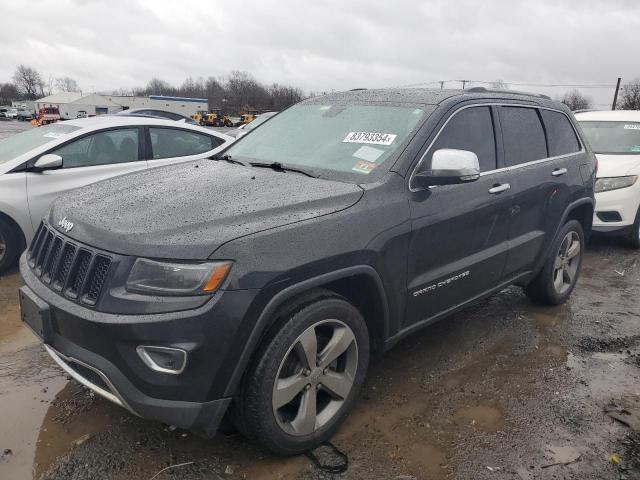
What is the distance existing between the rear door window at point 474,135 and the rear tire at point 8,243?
4118 mm

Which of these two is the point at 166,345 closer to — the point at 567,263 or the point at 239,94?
the point at 567,263

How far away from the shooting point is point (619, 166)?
6.74 metres

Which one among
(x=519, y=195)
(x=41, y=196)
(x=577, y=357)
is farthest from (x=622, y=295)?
(x=41, y=196)

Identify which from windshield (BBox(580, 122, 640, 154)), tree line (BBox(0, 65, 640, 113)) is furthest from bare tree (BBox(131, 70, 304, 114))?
windshield (BBox(580, 122, 640, 154))

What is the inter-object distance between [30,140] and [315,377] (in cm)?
469

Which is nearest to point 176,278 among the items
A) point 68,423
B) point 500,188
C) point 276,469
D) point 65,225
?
point 65,225

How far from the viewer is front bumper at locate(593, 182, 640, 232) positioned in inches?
257

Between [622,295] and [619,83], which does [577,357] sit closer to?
[622,295]

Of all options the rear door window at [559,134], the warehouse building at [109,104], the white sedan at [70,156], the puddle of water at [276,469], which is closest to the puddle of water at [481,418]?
the puddle of water at [276,469]

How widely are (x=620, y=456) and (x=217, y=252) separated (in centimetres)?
236

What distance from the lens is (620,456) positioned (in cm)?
274

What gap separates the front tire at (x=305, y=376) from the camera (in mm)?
2363

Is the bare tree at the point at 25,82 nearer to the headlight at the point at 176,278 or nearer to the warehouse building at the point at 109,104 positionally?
the warehouse building at the point at 109,104

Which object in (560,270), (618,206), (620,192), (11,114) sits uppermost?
(620,192)
